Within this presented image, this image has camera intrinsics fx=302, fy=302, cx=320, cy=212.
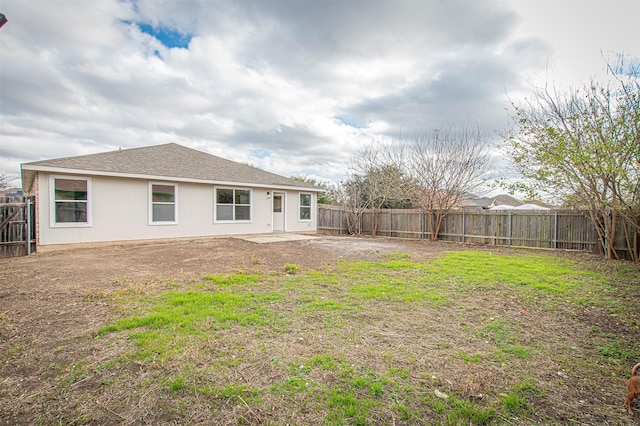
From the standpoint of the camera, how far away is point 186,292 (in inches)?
194

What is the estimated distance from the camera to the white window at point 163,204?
11484 millimetres

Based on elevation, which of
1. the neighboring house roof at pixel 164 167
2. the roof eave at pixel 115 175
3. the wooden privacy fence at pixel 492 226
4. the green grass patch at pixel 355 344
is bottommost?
the green grass patch at pixel 355 344

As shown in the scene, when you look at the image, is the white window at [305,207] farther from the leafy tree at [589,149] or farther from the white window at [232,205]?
the leafy tree at [589,149]

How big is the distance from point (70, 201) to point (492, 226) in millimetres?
15981

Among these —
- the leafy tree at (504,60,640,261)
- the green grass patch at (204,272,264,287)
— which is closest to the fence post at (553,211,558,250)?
the leafy tree at (504,60,640,261)

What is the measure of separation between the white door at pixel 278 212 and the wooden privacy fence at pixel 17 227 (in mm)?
8984

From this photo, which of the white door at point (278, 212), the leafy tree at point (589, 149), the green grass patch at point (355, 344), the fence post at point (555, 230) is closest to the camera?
the green grass patch at point (355, 344)

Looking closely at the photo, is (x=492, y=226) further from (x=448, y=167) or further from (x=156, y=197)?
(x=156, y=197)

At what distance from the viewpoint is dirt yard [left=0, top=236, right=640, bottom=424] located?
267 cm

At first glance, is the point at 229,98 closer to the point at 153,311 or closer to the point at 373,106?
the point at 373,106

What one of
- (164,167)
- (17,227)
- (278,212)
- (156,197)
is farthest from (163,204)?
(278,212)

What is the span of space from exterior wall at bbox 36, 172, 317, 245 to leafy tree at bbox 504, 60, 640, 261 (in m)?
11.0

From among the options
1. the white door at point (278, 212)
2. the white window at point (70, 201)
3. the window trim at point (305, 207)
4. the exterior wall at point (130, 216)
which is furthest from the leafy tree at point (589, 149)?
the white window at point (70, 201)

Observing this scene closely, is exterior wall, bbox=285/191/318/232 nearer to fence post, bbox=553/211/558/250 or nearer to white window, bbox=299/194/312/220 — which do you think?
white window, bbox=299/194/312/220
